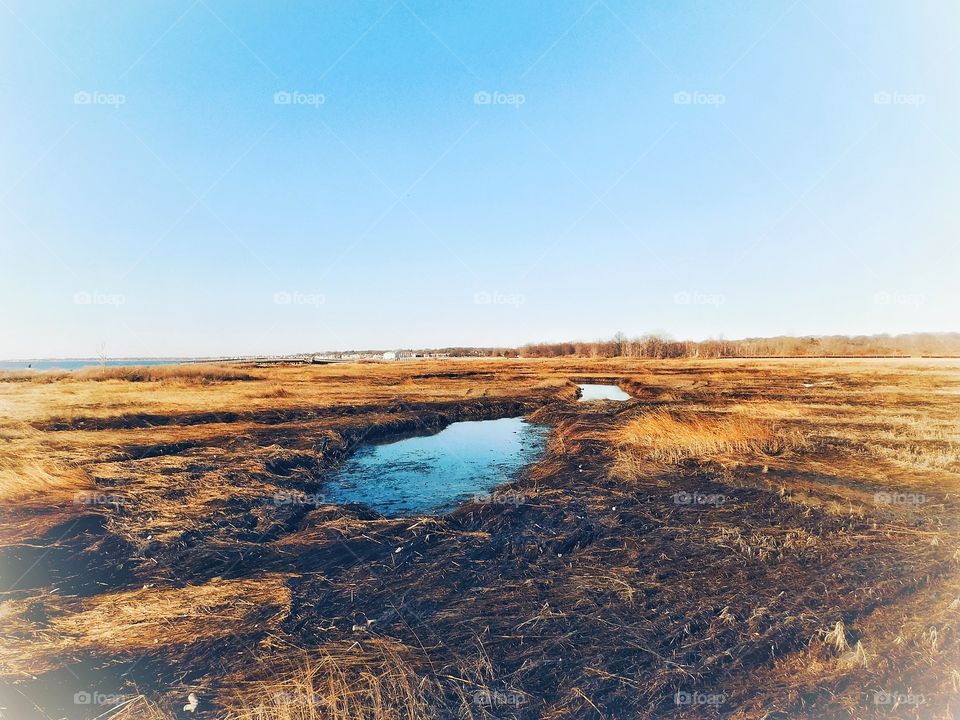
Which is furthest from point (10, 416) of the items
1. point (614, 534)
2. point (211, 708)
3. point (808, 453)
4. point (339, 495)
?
point (808, 453)

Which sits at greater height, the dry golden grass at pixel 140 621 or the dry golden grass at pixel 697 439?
the dry golden grass at pixel 697 439

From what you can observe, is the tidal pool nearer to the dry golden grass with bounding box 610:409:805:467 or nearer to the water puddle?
the dry golden grass with bounding box 610:409:805:467

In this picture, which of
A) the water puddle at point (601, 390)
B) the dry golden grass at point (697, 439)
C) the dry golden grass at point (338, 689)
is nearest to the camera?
the dry golden grass at point (338, 689)

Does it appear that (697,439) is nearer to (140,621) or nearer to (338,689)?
(338,689)

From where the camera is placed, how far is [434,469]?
1570 cm

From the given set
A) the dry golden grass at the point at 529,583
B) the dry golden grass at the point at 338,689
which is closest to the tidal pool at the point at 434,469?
the dry golden grass at the point at 529,583

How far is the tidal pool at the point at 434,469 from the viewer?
1220 cm

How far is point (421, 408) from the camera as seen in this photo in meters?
28.4

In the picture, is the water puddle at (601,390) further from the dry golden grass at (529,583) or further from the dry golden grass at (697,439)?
the dry golden grass at (529,583)

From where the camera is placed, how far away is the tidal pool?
1220cm

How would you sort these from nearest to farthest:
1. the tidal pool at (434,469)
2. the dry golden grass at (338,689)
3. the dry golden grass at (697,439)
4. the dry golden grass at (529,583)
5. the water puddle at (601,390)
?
the dry golden grass at (338,689), the dry golden grass at (529,583), the tidal pool at (434,469), the dry golden grass at (697,439), the water puddle at (601,390)

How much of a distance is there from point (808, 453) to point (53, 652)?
19.6 metres

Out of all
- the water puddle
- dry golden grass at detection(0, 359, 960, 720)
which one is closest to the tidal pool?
dry golden grass at detection(0, 359, 960, 720)

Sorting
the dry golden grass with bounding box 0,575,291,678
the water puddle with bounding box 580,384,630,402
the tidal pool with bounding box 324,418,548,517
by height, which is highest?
the dry golden grass with bounding box 0,575,291,678
